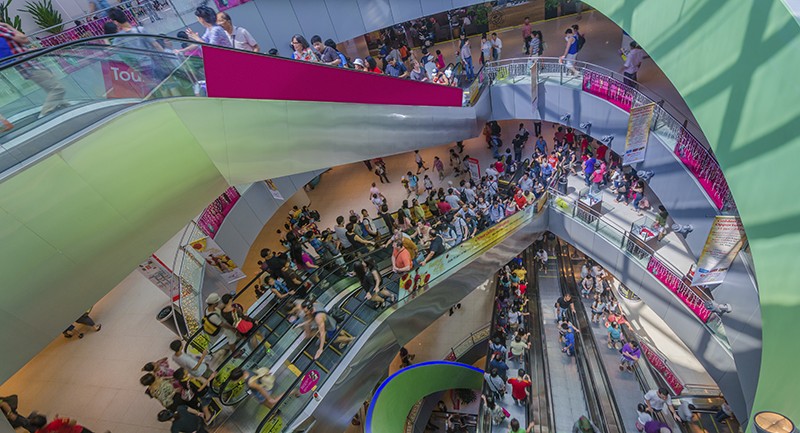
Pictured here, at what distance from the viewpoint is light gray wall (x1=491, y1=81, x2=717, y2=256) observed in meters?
7.38

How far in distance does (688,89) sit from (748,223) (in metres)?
2.28

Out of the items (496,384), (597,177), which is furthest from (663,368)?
(597,177)

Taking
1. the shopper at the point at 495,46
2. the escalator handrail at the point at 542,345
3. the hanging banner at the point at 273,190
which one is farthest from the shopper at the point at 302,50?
the escalator handrail at the point at 542,345

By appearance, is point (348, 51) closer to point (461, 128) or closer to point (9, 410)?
point (461, 128)

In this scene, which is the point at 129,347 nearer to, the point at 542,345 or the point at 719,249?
the point at 542,345

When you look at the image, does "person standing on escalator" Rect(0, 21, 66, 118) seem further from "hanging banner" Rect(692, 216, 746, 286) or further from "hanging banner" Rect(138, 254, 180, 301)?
"hanging banner" Rect(692, 216, 746, 286)

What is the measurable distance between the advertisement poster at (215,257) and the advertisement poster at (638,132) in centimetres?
1010

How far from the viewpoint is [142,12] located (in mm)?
9812

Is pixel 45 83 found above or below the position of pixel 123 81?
below

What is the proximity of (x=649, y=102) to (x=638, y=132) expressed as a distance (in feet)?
2.40

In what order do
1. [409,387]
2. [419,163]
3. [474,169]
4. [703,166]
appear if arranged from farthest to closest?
[419,163] < [474,169] < [409,387] < [703,166]

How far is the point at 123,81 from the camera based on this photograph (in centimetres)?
457

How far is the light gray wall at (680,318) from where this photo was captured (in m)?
5.78

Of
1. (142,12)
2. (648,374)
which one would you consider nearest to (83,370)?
(142,12)
